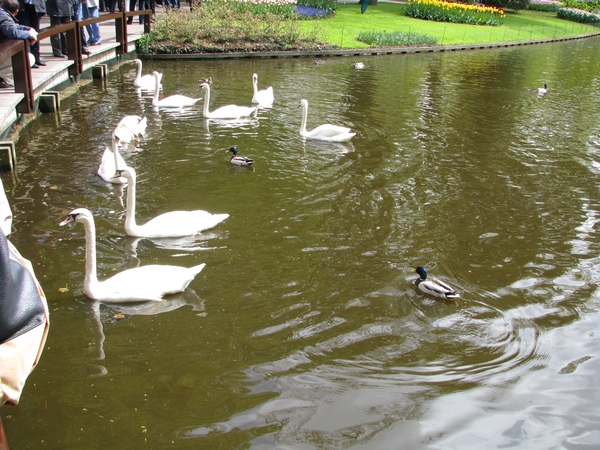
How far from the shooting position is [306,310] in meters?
5.64

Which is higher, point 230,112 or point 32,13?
point 32,13

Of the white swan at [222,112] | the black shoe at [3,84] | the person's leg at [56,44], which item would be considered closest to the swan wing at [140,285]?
the black shoe at [3,84]

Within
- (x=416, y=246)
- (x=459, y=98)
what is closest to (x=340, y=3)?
(x=459, y=98)

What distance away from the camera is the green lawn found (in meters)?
29.5

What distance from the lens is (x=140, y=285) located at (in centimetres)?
565

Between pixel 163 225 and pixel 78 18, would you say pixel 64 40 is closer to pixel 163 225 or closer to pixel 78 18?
pixel 78 18

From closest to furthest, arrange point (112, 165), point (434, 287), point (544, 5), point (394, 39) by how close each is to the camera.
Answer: point (434, 287), point (112, 165), point (394, 39), point (544, 5)

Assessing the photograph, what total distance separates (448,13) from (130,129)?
3116cm

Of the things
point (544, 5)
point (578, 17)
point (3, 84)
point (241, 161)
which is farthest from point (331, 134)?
point (544, 5)

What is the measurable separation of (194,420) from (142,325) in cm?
139

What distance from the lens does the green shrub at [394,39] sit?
27.9 metres

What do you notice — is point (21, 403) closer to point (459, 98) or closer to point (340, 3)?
point (459, 98)

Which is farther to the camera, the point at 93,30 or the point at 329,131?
the point at 93,30

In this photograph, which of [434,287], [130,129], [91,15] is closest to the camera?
[434,287]
